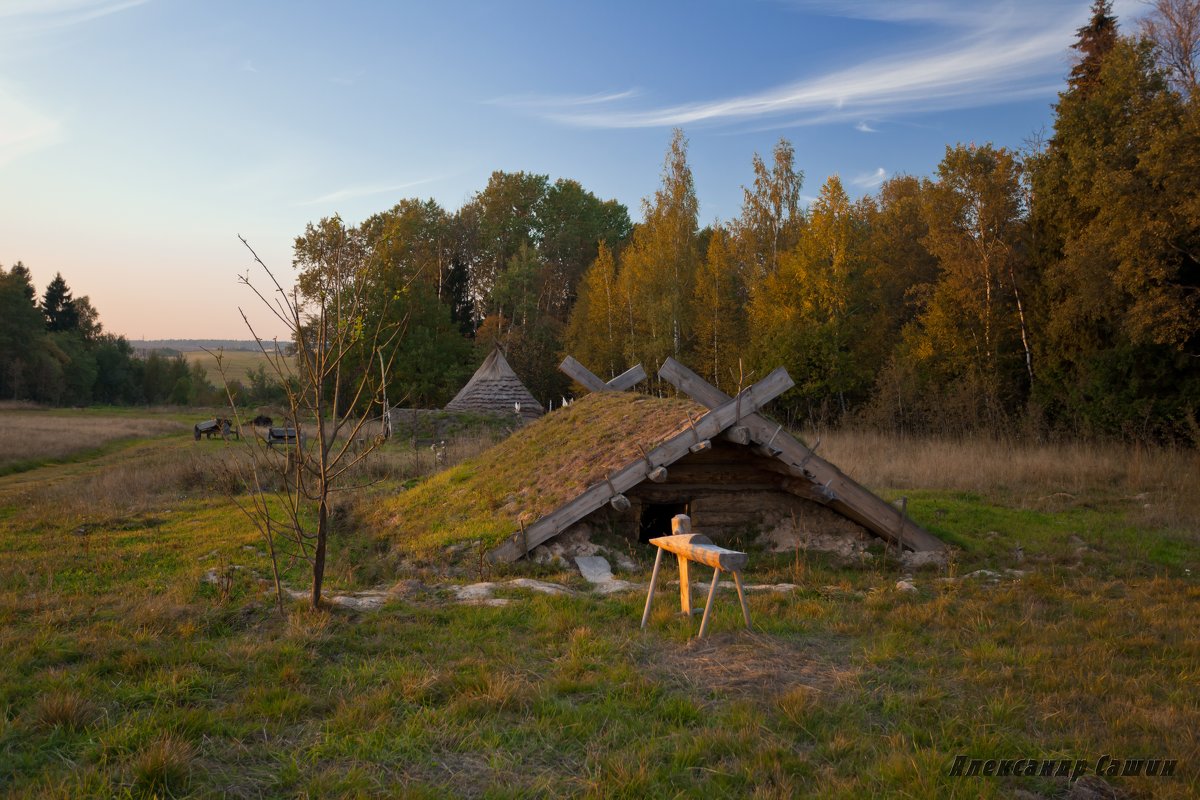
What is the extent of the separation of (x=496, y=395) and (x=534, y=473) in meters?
16.3

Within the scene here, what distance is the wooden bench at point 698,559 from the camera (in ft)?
16.9

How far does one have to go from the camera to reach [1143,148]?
57.5 feet

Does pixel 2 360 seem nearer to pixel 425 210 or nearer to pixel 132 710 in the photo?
pixel 425 210

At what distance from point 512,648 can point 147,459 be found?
20.3 metres

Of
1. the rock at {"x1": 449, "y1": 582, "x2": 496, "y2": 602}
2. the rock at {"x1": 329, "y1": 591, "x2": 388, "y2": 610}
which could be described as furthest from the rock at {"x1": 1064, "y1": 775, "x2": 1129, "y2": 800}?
the rock at {"x1": 329, "y1": 591, "x2": 388, "y2": 610}

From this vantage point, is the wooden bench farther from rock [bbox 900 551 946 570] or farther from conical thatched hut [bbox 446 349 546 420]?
conical thatched hut [bbox 446 349 546 420]

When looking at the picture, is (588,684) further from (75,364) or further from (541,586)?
(75,364)

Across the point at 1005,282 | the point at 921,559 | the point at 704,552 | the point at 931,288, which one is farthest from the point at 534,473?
the point at 931,288

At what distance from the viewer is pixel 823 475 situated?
29.3 ft

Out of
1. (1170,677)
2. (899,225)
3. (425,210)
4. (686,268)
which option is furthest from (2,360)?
(1170,677)

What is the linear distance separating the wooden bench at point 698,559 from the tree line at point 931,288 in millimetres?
2338

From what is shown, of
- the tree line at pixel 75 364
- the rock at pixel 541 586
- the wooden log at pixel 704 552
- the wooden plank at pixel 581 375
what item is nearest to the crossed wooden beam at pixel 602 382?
the wooden plank at pixel 581 375

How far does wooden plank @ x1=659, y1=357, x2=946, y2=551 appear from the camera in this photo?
28.9 ft

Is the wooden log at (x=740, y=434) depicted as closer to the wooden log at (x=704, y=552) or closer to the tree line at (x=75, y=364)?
the wooden log at (x=704, y=552)
